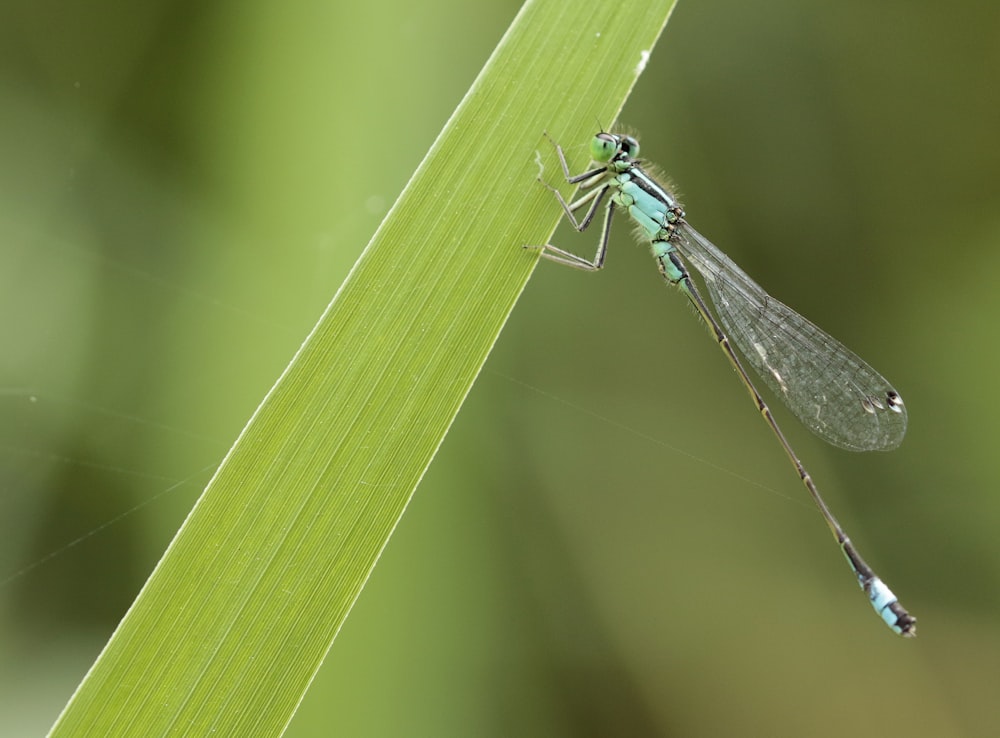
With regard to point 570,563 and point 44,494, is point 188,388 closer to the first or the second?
point 44,494

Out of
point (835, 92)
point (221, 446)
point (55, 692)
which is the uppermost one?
point (835, 92)

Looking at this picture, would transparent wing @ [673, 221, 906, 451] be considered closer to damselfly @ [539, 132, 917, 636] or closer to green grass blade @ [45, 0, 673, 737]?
damselfly @ [539, 132, 917, 636]

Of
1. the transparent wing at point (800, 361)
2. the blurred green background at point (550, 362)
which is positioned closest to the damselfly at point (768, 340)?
the transparent wing at point (800, 361)

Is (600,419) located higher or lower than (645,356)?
Answer: lower

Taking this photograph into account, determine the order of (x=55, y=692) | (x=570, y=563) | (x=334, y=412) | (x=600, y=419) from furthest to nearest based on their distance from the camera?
1. (x=600, y=419)
2. (x=570, y=563)
3. (x=55, y=692)
4. (x=334, y=412)

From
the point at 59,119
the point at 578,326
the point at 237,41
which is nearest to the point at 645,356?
the point at 578,326

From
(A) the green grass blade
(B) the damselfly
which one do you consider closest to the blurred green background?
(B) the damselfly

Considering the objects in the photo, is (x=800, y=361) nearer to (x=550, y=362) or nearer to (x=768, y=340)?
(x=768, y=340)
